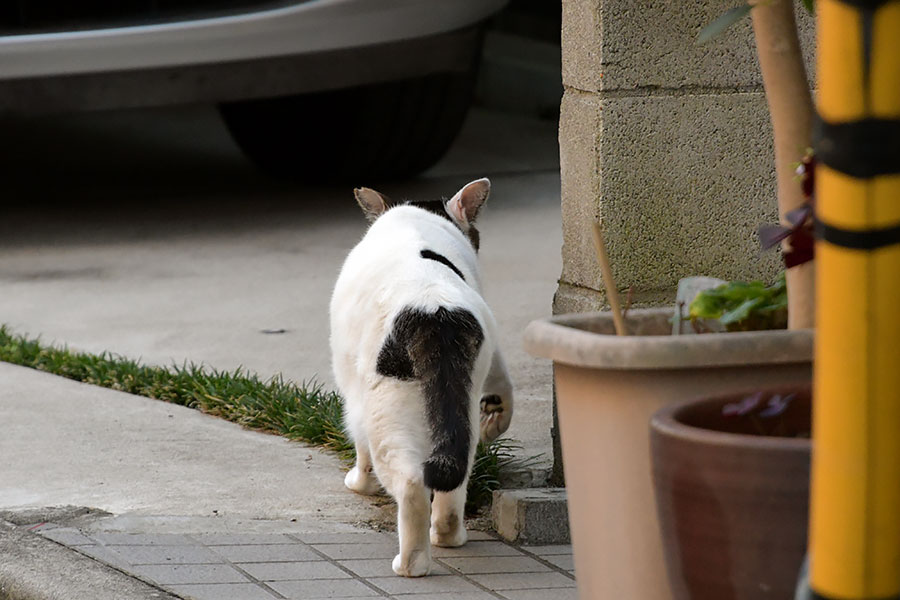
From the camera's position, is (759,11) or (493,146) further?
(493,146)

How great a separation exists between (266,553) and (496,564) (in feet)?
1.54

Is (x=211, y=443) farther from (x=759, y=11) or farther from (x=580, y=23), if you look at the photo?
(x=759, y=11)

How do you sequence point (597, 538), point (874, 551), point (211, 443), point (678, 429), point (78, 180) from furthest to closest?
point (78, 180)
point (211, 443)
point (597, 538)
point (678, 429)
point (874, 551)

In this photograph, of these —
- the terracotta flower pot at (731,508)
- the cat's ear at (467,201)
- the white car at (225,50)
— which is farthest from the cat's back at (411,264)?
the white car at (225,50)

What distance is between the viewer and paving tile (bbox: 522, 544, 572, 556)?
3.00 meters

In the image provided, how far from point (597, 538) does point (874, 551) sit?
86 cm

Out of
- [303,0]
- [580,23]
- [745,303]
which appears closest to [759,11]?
[745,303]

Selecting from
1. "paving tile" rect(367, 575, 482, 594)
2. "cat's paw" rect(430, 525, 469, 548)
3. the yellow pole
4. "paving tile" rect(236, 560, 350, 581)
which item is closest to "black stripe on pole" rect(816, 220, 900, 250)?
the yellow pole

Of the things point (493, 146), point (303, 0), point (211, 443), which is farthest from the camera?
point (493, 146)

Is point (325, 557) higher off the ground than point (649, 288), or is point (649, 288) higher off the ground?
point (649, 288)

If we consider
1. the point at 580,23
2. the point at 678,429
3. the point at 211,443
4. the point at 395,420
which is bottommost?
the point at 211,443

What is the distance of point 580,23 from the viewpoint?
10.2 ft

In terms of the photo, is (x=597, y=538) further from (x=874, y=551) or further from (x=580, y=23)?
(x=580, y=23)

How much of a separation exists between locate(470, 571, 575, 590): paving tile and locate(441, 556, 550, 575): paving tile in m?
0.03
